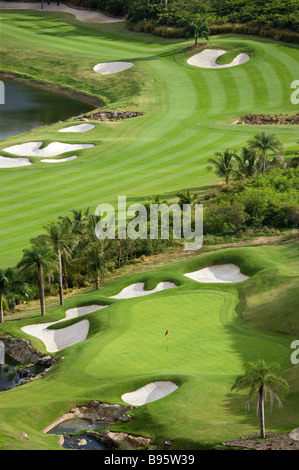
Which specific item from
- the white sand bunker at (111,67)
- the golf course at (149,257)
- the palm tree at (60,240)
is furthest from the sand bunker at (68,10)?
the palm tree at (60,240)

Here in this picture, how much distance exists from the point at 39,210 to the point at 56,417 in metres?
33.3

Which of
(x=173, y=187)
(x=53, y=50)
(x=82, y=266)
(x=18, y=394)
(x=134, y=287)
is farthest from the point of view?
(x=53, y=50)

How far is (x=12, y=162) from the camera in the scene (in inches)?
3369

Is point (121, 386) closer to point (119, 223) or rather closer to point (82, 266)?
point (82, 266)

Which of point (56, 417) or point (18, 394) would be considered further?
point (18, 394)

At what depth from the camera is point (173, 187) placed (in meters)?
77.5

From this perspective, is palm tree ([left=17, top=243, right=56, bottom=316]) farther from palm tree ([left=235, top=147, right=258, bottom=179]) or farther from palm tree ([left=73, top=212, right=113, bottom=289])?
palm tree ([left=235, top=147, right=258, bottom=179])

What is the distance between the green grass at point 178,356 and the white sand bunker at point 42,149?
3054cm

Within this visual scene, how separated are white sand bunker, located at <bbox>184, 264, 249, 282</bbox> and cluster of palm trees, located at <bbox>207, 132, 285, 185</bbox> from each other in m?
16.5

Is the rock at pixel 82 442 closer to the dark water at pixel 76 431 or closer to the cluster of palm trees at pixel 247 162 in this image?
the dark water at pixel 76 431

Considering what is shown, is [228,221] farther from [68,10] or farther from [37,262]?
[68,10]

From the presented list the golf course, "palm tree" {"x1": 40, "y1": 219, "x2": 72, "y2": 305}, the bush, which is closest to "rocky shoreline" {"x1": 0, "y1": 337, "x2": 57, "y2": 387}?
the golf course

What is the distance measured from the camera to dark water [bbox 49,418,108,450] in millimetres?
38188
